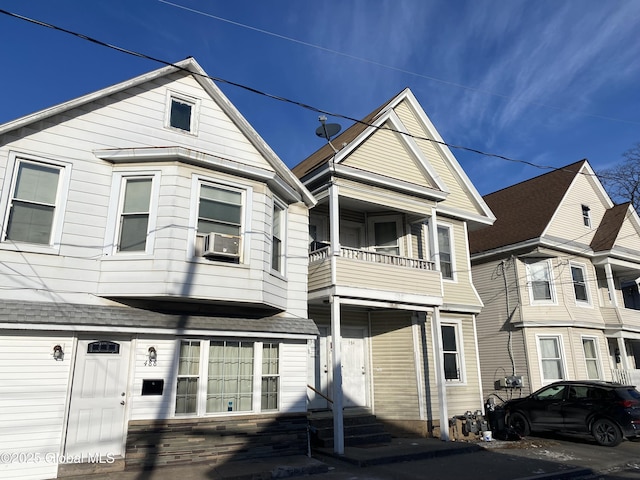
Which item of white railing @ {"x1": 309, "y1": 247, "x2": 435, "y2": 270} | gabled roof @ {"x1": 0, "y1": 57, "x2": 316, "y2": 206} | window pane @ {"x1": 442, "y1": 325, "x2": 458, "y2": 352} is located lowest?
window pane @ {"x1": 442, "y1": 325, "x2": 458, "y2": 352}

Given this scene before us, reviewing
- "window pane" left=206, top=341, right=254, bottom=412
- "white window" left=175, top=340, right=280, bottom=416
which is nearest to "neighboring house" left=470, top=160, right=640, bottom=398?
"white window" left=175, top=340, right=280, bottom=416

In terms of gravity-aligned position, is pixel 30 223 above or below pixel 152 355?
above

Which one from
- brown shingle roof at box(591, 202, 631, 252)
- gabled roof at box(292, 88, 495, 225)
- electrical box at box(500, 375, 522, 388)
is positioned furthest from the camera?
brown shingle roof at box(591, 202, 631, 252)

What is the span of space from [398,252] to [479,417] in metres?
5.09

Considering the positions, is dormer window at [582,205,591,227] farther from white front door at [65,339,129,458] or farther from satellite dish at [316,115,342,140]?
white front door at [65,339,129,458]

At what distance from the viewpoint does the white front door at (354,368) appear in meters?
12.8

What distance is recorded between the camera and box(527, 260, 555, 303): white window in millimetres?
17000

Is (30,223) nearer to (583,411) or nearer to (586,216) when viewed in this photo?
(583,411)

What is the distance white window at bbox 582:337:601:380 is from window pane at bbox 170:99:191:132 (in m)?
15.6

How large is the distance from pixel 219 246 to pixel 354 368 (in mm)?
6072

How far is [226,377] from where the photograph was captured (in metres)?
9.44

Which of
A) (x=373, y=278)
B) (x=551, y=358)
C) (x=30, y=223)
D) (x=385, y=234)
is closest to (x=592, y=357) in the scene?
(x=551, y=358)

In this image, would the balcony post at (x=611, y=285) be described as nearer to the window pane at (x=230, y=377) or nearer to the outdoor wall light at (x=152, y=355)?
the window pane at (x=230, y=377)

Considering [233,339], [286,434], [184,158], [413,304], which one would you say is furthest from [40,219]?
[413,304]
